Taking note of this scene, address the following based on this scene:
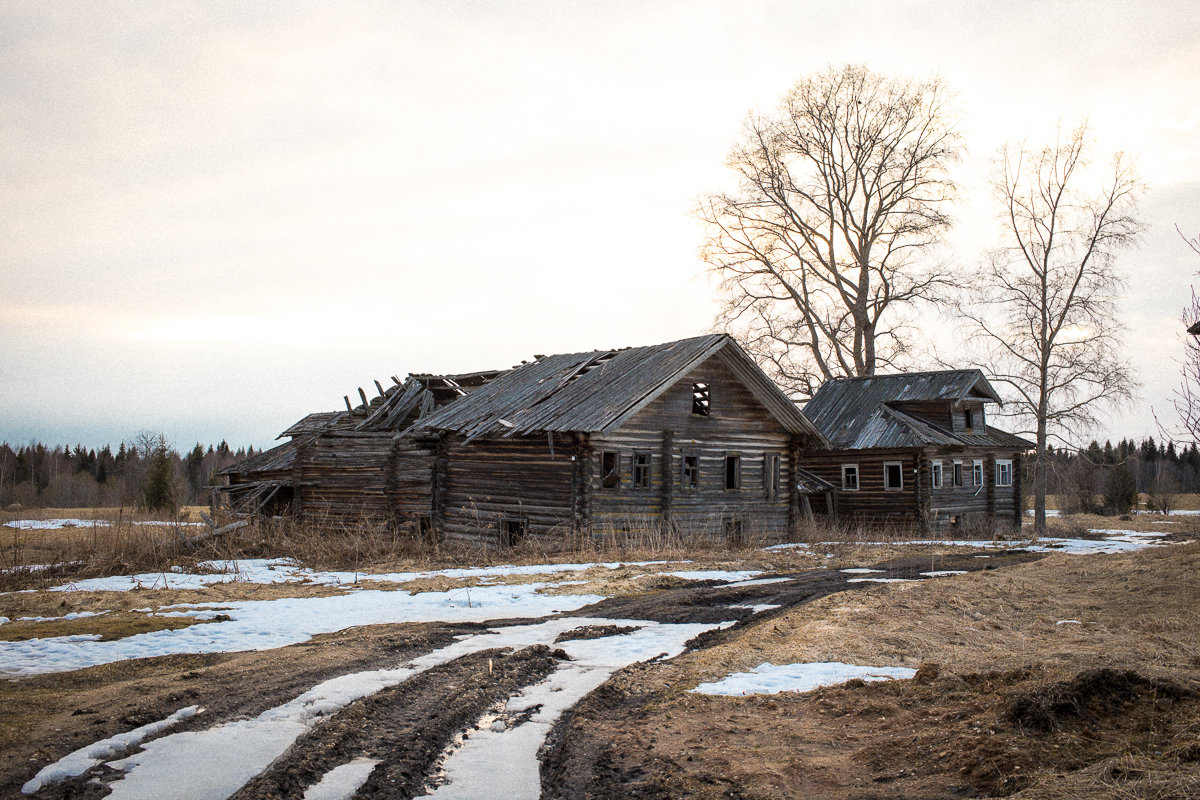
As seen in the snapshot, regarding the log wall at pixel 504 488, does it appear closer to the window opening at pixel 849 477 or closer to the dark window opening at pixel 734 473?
the dark window opening at pixel 734 473

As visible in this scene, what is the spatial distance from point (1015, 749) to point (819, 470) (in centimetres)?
3113

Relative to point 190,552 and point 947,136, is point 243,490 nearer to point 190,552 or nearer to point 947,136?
point 190,552

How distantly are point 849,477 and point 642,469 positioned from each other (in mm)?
14377

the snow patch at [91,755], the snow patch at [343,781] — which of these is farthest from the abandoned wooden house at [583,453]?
the snow patch at [343,781]

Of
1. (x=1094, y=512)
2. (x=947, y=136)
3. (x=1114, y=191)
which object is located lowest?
(x=1094, y=512)

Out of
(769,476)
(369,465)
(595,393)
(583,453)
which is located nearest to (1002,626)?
(583,453)

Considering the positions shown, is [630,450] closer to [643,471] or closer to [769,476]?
[643,471]

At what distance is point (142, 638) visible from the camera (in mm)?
9750

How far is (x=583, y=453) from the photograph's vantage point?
22250 millimetres

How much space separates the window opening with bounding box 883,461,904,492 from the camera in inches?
1314

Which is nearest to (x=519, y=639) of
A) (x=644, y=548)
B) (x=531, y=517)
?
(x=644, y=548)

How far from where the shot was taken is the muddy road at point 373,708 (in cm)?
525

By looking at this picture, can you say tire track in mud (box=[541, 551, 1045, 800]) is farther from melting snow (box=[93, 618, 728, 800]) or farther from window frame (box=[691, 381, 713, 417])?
window frame (box=[691, 381, 713, 417])

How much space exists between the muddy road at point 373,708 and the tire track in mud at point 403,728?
0.04ft
